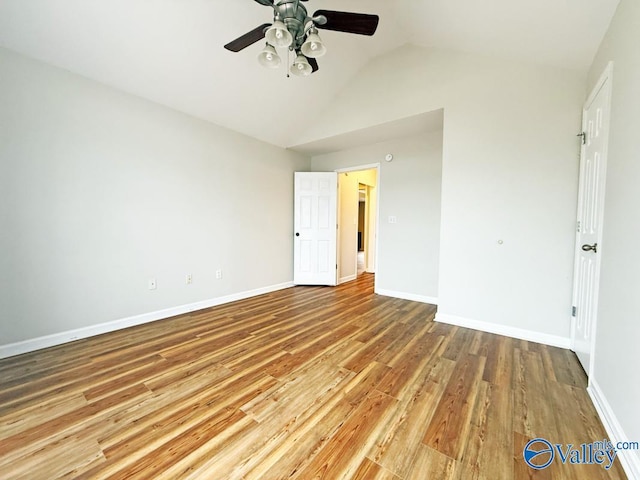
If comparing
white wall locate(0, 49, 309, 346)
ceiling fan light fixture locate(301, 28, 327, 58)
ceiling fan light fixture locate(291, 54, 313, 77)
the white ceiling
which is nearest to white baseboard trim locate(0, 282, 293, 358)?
white wall locate(0, 49, 309, 346)

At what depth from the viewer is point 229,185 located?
3609 mm

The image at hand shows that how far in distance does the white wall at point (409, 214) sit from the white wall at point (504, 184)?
808 mm

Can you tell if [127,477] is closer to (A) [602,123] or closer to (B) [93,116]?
(B) [93,116]

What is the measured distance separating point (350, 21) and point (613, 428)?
9.35 feet

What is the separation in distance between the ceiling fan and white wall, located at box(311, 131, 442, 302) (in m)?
2.24

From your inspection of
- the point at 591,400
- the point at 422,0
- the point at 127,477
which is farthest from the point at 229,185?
the point at 591,400

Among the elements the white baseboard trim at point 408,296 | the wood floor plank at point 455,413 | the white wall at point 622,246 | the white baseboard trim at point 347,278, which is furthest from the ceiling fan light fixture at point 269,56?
the white baseboard trim at point 347,278

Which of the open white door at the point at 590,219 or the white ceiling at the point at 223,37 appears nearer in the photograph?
the open white door at the point at 590,219

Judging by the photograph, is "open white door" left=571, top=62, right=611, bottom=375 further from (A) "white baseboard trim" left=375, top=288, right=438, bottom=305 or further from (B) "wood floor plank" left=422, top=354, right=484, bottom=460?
(A) "white baseboard trim" left=375, top=288, right=438, bottom=305

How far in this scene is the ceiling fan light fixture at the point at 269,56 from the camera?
1928mm

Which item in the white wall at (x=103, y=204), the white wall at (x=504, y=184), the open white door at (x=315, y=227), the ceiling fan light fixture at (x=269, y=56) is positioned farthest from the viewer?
the open white door at (x=315, y=227)

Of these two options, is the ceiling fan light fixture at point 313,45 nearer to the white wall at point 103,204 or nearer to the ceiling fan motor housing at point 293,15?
the ceiling fan motor housing at point 293,15

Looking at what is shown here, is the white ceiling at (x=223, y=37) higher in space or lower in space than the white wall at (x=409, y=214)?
higher

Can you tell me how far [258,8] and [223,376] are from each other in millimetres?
3172
